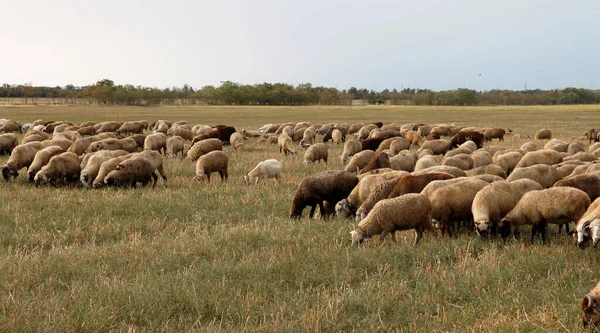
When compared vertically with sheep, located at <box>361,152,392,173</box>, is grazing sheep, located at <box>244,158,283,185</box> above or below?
below

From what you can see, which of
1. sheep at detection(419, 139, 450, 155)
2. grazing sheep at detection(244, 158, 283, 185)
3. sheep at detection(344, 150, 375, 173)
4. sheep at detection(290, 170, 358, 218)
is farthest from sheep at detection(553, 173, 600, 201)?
sheep at detection(419, 139, 450, 155)

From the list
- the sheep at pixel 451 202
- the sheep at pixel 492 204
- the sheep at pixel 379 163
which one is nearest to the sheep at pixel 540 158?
the sheep at pixel 379 163

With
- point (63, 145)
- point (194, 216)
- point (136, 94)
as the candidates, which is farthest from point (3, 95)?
point (194, 216)

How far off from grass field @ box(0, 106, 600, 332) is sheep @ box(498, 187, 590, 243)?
1.19 ft

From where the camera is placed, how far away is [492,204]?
8852 mm

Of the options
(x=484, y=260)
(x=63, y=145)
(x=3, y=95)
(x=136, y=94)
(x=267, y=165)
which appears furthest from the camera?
(x=3, y=95)

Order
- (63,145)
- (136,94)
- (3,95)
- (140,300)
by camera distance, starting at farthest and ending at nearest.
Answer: (3,95), (136,94), (63,145), (140,300)

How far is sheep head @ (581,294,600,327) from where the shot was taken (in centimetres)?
493

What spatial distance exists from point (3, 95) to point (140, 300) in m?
176

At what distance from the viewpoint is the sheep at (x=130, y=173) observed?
13.9 m

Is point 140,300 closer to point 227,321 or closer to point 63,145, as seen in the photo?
point 227,321

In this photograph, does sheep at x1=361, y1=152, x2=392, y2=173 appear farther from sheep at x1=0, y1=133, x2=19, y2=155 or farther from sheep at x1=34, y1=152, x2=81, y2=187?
sheep at x1=0, y1=133, x2=19, y2=155

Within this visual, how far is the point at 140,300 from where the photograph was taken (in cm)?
593

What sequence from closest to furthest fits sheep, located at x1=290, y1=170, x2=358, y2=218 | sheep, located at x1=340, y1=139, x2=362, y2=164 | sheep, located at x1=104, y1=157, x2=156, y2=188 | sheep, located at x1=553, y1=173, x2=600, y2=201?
1. sheep, located at x1=553, y1=173, x2=600, y2=201
2. sheep, located at x1=290, y1=170, x2=358, y2=218
3. sheep, located at x1=104, y1=157, x2=156, y2=188
4. sheep, located at x1=340, y1=139, x2=362, y2=164
